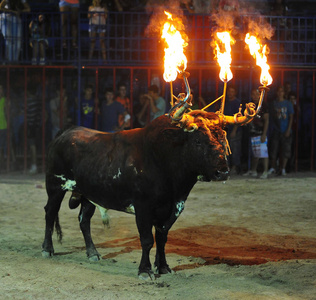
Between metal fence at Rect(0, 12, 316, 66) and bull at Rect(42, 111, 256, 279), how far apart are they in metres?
7.04

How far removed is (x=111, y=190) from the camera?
643 cm

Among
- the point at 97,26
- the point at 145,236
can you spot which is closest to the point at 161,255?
the point at 145,236

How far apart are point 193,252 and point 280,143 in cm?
687

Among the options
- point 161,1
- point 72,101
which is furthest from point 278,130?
point 72,101

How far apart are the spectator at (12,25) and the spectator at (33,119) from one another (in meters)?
0.84

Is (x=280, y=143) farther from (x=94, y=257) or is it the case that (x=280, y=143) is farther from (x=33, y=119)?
(x=94, y=257)

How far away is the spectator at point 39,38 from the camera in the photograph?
13493 mm

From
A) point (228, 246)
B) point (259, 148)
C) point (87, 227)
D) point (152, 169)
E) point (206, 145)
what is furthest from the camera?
point (259, 148)

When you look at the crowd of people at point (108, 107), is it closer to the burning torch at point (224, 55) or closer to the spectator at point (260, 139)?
the spectator at point (260, 139)

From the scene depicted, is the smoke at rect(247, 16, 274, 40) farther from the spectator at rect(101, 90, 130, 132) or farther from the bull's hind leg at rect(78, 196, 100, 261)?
the bull's hind leg at rect(78, 196, 100, 261)

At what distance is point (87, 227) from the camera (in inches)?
280

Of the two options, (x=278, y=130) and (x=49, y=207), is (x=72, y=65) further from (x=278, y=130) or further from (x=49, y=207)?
(x=49, y=207)

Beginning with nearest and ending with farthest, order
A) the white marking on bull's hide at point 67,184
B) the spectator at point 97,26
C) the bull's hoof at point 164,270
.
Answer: the bull's hoof at point 164,270 < the white marking on bull's hide at point 67,184 < the spectator at point 97,26

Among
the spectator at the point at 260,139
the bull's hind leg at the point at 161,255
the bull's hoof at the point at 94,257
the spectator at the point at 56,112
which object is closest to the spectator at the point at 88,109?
the spectator at the point at 56,112
